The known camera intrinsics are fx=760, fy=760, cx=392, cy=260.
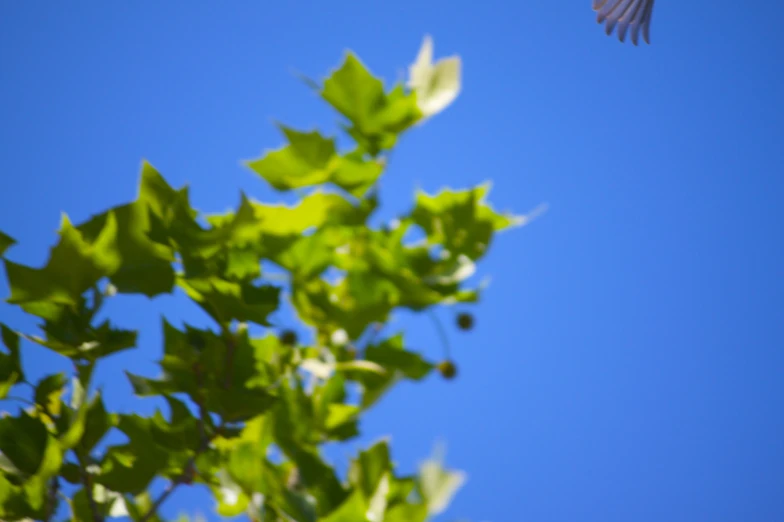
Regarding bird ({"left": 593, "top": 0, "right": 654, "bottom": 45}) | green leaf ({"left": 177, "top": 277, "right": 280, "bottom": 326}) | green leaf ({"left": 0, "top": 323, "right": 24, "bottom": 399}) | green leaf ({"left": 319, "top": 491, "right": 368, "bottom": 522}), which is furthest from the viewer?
bird ({"left": 593, "top": 0, "right": 654, "bottom": 45})

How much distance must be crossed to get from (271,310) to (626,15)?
9.03ft

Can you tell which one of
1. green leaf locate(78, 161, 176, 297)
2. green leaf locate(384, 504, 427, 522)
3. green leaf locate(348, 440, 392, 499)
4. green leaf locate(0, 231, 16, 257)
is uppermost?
green leaf locate(78, 161, 176, 297)

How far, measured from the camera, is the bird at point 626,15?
3090mm

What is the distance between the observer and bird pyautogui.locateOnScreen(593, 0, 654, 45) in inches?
122

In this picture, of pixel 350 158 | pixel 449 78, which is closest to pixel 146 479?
pixel 350 158

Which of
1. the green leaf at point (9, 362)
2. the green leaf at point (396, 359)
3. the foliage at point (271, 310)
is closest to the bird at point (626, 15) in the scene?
the foliage at point (271, 310)

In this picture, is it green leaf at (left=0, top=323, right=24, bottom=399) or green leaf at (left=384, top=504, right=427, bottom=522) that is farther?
green leaf at (left=0, top=323, right=24, bottom=399)

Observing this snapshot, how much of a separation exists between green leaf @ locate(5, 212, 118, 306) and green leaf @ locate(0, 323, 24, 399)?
0.12 metres

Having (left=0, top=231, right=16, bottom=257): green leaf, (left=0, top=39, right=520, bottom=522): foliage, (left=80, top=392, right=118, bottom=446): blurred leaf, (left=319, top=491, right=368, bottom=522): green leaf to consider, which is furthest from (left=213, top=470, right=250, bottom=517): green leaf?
(left=0, top=231, right=16, bottom=257): green leaf

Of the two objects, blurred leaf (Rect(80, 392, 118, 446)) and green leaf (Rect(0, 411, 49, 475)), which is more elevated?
blurred leaf (Rect(80, 392, 118, 446))

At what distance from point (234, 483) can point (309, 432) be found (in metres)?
0.15

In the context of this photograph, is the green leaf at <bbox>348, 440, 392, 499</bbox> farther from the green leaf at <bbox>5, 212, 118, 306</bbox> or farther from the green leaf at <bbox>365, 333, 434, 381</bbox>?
the green leaf at <bbox>5, 212, 118, 306</bbox>

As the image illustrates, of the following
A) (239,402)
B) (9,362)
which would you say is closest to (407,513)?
(239,402)

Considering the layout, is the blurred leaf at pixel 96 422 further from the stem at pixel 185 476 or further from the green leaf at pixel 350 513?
the green leaf at pixel 350 513
